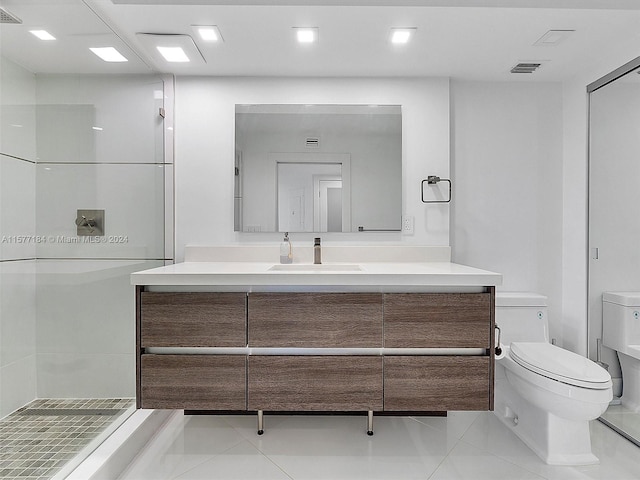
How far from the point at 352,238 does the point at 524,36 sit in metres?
1.37

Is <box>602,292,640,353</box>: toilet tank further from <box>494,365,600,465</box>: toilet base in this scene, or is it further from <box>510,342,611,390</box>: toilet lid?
<box>494,365,600,465</box>: toilet base

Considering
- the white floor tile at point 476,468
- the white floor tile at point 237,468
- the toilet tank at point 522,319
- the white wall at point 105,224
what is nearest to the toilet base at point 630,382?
the toilet tank at point 522,319

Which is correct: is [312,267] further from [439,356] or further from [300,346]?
[439,356]

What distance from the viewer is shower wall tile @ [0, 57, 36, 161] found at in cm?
139

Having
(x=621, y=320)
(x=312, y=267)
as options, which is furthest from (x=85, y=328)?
(x=621, y=320)

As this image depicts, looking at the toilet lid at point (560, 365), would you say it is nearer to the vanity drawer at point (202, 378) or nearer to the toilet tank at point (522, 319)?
the toilet tank at point (522, 319)

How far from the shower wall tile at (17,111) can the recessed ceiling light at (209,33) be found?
2.55 ft

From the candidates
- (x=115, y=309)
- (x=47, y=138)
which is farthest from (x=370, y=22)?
(x=115, y=309)

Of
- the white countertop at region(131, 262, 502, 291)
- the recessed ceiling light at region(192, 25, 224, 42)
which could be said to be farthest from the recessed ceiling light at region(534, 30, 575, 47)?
the recessed ceiling light at region(192, 25, 224, 42)

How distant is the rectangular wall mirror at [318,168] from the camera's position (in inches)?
97.7

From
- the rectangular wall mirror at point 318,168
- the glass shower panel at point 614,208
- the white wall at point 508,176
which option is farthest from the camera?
the white wall at point 508,176

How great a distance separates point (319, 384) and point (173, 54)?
1.85 meters

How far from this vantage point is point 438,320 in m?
1.71

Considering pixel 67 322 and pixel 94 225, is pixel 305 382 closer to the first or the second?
pixel 67 322
